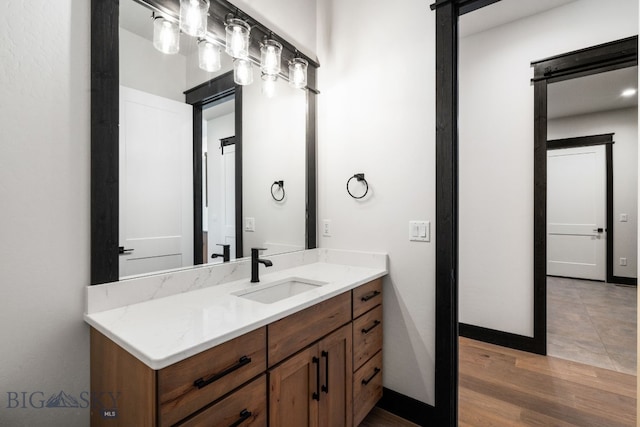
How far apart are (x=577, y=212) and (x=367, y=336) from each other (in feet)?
17.5

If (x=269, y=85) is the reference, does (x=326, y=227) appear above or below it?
below

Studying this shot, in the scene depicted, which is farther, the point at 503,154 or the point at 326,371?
the point at 503,154

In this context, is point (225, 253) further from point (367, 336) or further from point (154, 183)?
point (367, 336)

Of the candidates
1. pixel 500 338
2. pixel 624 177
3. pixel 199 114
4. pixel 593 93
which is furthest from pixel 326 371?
pixel 624 177

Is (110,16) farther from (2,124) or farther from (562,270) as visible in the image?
(562,270)

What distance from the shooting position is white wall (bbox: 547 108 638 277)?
4570mm

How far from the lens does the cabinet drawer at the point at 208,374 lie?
0.81 metres

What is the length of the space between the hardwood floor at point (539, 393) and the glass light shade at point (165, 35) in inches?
98.2

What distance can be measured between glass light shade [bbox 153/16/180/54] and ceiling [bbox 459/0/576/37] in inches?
96.7

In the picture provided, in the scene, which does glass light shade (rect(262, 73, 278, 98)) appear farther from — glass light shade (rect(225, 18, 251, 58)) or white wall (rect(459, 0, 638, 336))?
white wall (rect(459, 0, 638, 336))

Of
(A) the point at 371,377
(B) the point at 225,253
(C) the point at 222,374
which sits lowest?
(A) the point at 371,377

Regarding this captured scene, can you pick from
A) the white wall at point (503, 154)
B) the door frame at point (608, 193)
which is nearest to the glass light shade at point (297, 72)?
the white wall at point (503, 154)

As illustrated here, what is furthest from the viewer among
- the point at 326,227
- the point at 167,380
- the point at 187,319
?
the point at 326,227

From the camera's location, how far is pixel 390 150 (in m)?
1.89
